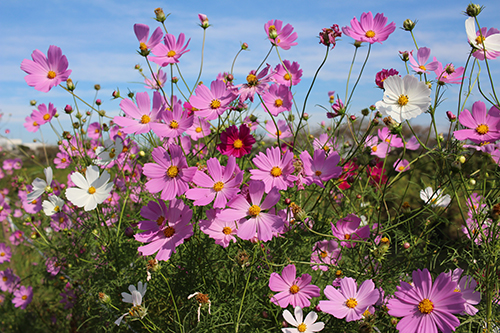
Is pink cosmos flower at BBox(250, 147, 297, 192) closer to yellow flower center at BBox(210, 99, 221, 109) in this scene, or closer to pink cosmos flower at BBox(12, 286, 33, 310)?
yellow flower center at BBox(210, 99, 221, 109)

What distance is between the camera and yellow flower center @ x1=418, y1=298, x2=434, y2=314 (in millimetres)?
680

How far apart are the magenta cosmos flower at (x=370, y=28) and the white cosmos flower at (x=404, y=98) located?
0.17 metres

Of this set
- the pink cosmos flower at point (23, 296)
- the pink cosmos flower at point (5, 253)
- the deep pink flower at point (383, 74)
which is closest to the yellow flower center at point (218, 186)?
the deep pink flower at point (383, 74)

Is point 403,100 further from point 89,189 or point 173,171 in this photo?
point 89,189

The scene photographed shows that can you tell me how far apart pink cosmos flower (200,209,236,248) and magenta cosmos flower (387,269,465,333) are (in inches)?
14.7

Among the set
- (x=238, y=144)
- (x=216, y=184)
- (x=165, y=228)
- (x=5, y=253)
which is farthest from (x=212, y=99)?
(x=5, y=253)

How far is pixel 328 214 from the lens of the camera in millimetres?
1293

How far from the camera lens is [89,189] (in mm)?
972

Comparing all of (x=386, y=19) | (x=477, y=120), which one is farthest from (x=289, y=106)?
(x=477, y=120)

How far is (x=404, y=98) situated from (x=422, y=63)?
327 mm

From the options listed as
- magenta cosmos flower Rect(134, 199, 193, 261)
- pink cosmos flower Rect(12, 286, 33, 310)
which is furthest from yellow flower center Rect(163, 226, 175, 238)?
pink cosmos flower Rect(12, 286, 33, 310)

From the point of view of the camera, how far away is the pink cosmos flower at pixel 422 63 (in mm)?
960

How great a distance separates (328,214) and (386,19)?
0.72 m

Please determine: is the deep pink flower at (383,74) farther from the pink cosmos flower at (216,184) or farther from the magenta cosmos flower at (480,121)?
the pink cosmos flower at (216,184)
